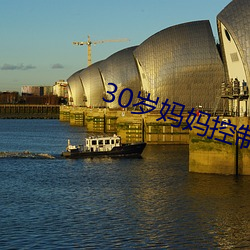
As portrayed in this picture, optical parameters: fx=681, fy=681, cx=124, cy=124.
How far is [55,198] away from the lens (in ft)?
127

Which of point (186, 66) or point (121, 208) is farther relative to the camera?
point (186, 66)

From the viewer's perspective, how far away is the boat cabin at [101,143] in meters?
61.4

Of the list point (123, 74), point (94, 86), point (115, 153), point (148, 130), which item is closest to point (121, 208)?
point (115, 153)

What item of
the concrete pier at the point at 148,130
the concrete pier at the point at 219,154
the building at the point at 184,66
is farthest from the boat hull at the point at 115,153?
the concrete pier at the point at 219,154

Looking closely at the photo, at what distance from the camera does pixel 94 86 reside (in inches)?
5202

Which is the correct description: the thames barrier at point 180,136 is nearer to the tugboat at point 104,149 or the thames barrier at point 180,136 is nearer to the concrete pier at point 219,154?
the concrete pier at point 219,154

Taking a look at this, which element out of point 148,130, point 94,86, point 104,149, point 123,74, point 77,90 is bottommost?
point 104,149

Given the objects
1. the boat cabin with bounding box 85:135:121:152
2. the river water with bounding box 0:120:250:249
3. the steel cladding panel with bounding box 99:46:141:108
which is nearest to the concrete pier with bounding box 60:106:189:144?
the boat cabin with bounding box 85:135:121:152

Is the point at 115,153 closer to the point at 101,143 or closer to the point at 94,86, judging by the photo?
the point at 101,143

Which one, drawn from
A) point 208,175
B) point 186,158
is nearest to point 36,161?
point 186,158

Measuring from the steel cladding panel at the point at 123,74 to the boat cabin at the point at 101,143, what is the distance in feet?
123

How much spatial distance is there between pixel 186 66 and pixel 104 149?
66.8 feet

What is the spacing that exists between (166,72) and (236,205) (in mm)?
44489

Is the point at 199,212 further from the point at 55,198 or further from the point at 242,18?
the point at 242,18
